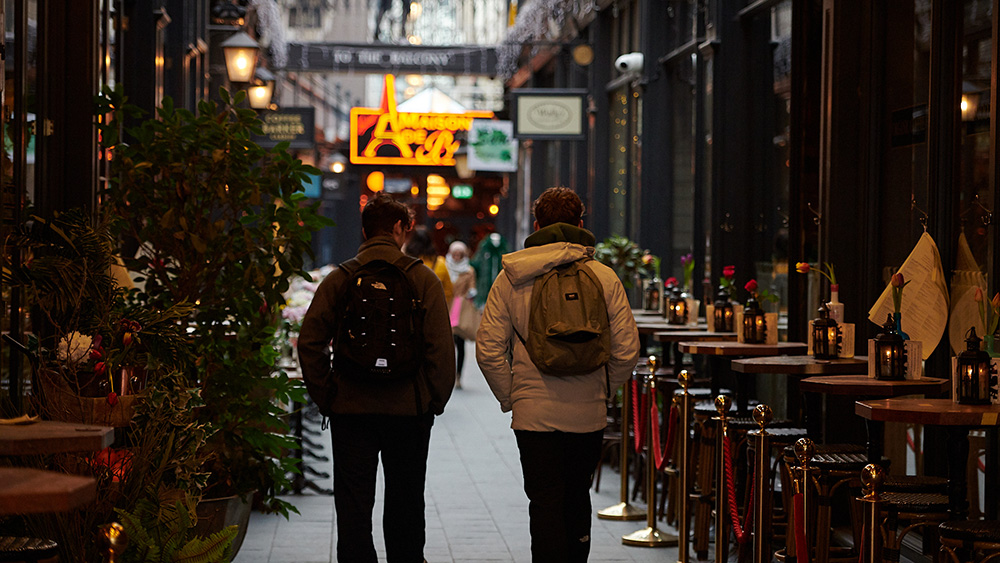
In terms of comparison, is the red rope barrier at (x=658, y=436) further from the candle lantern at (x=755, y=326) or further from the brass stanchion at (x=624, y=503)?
the candle lantern at (x=755, y=326)

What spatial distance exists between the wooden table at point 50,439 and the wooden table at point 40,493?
0.31 metres

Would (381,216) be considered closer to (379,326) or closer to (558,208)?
(379,326)

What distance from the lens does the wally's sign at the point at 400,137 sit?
16.2 metres

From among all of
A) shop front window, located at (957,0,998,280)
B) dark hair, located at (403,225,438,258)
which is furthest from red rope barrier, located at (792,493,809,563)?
dark hair, located at (403,225,438,258)

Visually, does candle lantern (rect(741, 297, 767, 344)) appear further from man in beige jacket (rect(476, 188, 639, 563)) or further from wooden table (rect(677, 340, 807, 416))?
man in beige jacket (rect(476, 188, 639, 563))

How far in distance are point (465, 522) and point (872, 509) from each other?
3.79m

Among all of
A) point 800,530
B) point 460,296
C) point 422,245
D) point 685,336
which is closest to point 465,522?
point 685,336

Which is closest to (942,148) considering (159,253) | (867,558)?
(867,558)

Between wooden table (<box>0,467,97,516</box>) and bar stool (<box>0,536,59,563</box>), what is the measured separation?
3.02ft

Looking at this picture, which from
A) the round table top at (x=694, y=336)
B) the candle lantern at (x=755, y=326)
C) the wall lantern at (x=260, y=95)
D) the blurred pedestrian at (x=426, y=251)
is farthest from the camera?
the wall lantern at (x=260, y=95)

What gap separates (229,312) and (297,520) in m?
2.06

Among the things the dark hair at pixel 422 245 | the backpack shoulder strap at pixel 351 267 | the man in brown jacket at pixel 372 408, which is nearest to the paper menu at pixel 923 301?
the man in brown jacket at pixel 372 408

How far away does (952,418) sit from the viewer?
3975 millimetres

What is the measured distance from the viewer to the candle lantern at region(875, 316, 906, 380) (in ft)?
16.3
